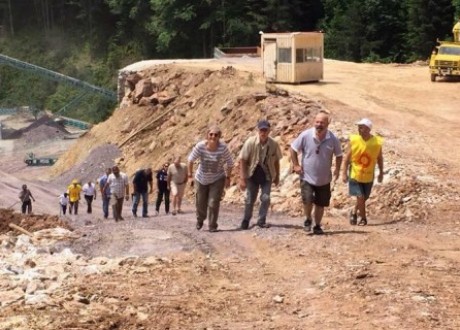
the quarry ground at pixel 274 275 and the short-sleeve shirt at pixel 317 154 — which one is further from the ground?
the short-sleeve shirt at pixel 317 154

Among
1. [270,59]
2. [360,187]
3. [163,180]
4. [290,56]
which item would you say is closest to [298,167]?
[360,187]

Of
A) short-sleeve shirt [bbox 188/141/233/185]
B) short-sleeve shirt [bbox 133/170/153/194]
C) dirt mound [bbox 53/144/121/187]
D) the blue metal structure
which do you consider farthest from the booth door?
the blue metal structure

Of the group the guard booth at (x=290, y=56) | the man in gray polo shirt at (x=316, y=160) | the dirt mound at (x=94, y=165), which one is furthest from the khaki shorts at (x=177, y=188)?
the dirt mound at (x=94, y=165)

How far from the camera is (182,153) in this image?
2853 centimetres

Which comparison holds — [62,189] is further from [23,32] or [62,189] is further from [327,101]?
[23,32]

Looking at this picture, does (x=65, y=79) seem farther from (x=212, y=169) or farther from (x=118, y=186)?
(x=212, y=169)

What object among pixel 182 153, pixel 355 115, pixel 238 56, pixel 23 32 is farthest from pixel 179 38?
pixel 355 115

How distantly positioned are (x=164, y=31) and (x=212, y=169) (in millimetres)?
55561

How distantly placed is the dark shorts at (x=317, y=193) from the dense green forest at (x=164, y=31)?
42812 mm

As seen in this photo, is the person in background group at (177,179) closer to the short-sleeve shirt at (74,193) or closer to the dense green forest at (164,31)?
the short-sleeve shirt at (74,193)

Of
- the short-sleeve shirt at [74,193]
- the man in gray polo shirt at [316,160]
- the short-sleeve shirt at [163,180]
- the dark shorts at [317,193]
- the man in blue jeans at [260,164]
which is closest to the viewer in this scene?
the man in gray polo shirt at [316,160]

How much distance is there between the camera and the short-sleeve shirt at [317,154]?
11.3m

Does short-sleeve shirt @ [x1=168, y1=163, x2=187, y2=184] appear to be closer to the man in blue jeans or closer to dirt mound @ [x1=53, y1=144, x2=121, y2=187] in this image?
the man in blue jeans

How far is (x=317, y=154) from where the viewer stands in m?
11.3
